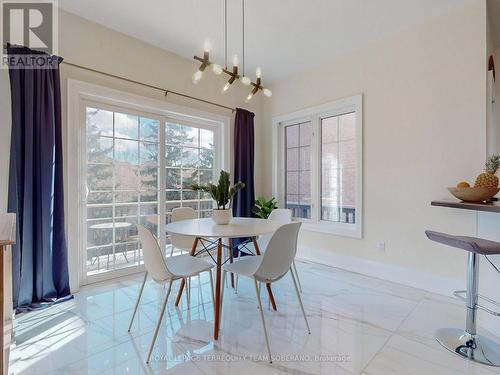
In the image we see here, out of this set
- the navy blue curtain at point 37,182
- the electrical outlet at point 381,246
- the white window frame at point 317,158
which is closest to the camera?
the navy blue curtain at point 37,182

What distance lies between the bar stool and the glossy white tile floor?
0.08 meters

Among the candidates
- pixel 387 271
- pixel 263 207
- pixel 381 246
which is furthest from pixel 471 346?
pixel 263 207

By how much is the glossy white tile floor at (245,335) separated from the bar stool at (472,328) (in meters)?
0.08

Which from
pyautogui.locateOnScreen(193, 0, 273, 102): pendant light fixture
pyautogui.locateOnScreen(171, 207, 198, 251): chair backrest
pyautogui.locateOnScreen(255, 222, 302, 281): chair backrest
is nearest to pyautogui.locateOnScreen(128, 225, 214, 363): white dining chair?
pyautogui.locateOnScreen(255, 222, 302, 281): chair backrest

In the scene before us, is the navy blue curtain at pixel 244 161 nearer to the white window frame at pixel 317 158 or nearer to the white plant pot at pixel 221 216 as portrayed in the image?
the white window frame at pixel 317 158

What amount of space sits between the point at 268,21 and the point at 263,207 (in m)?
2.46

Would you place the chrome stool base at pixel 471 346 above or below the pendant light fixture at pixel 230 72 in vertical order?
below

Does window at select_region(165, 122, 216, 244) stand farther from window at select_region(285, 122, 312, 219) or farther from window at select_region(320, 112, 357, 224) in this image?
window at select_region(320, 112, 357, 224)

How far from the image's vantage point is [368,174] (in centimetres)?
322

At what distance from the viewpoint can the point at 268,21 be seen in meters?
2.72

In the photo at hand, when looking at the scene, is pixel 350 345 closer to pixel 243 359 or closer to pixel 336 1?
pixel 243 359

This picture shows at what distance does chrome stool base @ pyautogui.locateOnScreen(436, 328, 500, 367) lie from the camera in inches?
65.6

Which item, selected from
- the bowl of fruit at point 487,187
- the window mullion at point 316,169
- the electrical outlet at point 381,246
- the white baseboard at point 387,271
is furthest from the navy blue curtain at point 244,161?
the bowl of fruit at point 487,187

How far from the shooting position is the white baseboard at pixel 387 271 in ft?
8.61
